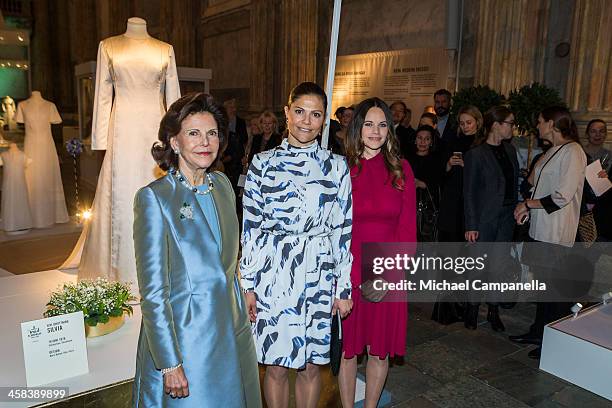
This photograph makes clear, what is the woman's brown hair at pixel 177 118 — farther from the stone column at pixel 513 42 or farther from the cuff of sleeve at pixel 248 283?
the stone column at pixel 513 42

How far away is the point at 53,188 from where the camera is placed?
666 cm

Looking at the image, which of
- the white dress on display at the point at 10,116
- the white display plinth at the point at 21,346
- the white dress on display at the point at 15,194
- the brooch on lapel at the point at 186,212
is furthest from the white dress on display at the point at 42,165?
the white dress on display at the point at 10,116

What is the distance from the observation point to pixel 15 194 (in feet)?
20.4

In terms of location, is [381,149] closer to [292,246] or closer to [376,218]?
[376,218]

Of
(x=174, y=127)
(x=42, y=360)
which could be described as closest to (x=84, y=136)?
(x=42, y=360)

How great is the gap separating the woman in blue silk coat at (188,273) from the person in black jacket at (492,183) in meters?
2.63

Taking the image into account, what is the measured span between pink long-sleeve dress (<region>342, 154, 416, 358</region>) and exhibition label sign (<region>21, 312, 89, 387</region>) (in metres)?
1.24

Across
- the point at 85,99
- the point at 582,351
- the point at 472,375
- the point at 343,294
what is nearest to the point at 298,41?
the point at 85,99

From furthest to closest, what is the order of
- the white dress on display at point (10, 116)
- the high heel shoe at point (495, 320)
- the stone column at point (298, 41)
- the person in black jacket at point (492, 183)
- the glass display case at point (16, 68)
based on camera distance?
the glass display case at point (16, 68), the white dress on display at point (10, 116), the stone column at point (298, 41), the high heel shoe at point (495, 320), the person in black jacket at point (492, 183)

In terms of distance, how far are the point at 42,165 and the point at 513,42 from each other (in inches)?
247

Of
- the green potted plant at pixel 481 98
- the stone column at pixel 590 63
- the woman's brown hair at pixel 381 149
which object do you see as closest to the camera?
→ the woman's brown hair at pixel 381 149

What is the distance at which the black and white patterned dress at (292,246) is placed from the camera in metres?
2.17

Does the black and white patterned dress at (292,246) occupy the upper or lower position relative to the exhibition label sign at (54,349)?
upper

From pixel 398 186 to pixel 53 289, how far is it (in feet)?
8.26
